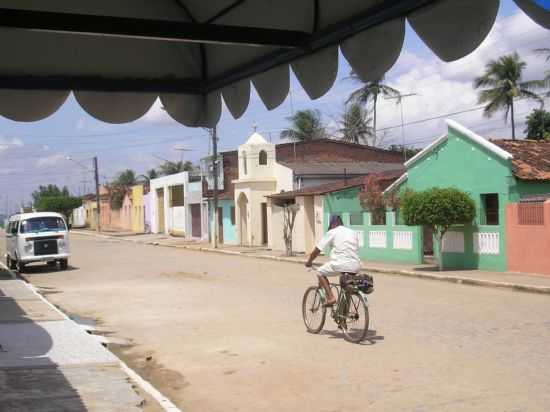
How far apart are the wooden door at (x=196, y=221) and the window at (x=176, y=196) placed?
552 cm

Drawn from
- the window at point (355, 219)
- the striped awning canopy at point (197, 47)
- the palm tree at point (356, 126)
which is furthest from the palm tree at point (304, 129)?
the striped awning canopy at point (197, 47)

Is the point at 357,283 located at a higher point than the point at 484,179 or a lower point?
lower

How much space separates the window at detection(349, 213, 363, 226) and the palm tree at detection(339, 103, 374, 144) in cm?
2658

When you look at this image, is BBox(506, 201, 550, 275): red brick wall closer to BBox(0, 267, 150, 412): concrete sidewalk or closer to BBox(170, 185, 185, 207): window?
BBox(0, 267, 150, 412): concrete sidewalk

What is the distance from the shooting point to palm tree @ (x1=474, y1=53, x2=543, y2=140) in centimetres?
4760

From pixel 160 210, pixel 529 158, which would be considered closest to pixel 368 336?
pixel 529 158

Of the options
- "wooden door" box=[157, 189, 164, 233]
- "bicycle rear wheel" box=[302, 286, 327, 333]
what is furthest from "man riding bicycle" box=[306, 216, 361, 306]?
"wooden door" box=[157, 189, 164, 233]

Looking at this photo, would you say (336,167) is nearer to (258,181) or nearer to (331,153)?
(331,153)

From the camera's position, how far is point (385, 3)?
309 cm

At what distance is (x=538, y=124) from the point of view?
46.2 metres

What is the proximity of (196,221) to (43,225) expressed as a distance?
26921 millimetres

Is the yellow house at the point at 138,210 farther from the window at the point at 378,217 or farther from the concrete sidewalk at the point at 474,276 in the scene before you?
the window at the point at 378,217

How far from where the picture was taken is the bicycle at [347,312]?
9836 millimetres

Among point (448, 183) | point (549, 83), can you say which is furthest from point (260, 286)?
point (549, 83)
